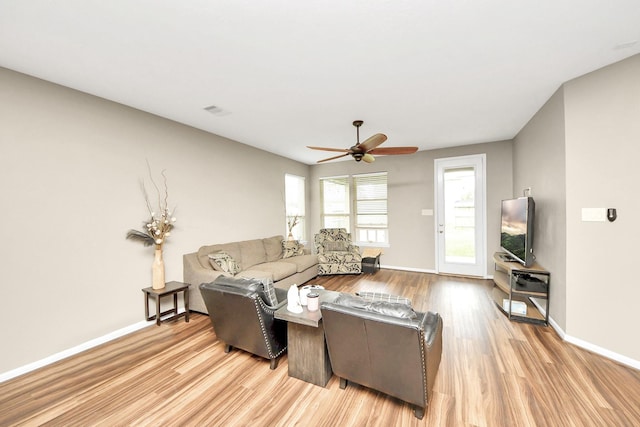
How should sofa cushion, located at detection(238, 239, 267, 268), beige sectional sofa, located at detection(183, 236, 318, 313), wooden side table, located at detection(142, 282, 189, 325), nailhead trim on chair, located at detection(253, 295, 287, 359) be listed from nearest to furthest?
nailhead trim on chair, located at detection(253, 295, 287, 359)
wooden side table, located at detection(142, 282, 189, 325)
beige sectional sofa, located at detection(183, 236, 318, 313)
sofa cushion, located at detection(238, 239, 267, 268)

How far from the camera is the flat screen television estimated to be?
316 cm

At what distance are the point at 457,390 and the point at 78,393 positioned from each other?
121 inches

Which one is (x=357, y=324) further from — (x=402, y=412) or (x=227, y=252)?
(x=227, y=252)

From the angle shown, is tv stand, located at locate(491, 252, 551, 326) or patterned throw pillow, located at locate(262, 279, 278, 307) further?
tv stand, located at locate(491, 252, 551, 326)

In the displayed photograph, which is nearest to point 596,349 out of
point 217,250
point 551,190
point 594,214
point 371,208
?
point 594,214

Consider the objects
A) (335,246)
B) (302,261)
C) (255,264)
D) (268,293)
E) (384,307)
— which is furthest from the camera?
(335,246)

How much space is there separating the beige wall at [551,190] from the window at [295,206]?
4515 millimetres

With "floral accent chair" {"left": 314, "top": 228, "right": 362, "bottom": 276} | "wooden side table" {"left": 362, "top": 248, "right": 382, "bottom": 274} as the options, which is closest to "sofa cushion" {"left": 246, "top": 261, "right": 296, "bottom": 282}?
"floral accent chair" {"left": 314, "top": 228, "right": 362, "bottom": 276}

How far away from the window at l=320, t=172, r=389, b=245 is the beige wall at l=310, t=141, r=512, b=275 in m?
0.20

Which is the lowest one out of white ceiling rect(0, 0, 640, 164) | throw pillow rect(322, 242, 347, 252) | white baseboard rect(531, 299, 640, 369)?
white baseboard rect(531, 299, 640, 369)

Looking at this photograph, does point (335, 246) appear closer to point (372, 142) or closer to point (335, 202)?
point (335, 202)

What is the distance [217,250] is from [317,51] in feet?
10.4

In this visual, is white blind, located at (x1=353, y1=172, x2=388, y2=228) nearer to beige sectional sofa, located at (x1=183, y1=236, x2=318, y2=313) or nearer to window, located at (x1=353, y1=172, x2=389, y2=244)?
window, located at (x1=353, y1=172, x2=389, y2=244)

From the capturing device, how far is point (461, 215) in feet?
17.0
